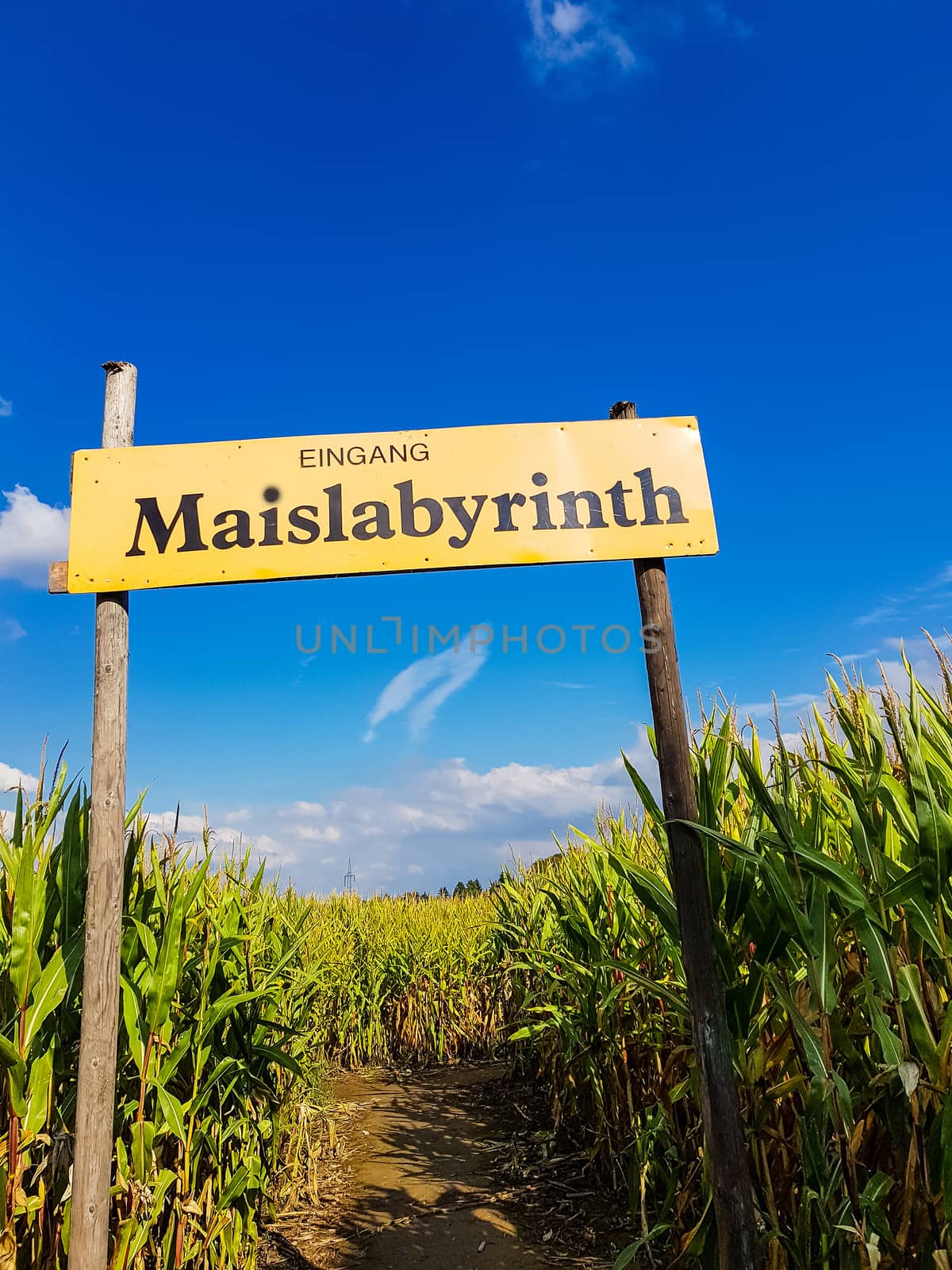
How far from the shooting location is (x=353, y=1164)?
214 inches

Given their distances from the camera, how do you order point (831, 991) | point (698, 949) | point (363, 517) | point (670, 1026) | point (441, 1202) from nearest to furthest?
point (831, 991)
point (698, 949)
point (363, 517)
point (670, 1026)
point (441, 1202)

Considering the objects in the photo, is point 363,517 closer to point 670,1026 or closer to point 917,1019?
point 917,1019

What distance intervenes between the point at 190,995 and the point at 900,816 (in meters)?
2.95

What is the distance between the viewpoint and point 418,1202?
4.74 meters

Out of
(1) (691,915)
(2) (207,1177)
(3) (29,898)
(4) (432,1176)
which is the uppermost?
(3) (29,898)

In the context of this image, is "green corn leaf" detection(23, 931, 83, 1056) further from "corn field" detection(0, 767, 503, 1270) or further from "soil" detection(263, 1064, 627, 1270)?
"soil" detection(263, 1064, 627, 1270)

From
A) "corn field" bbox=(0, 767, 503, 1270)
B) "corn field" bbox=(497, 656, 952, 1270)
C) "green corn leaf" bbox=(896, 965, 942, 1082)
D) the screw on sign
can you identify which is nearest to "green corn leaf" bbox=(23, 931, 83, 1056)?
"corn field" bbox=(0, 767, 503, 1270)

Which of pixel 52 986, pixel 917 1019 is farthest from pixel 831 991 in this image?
pixel 52 986

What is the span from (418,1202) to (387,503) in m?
4.23

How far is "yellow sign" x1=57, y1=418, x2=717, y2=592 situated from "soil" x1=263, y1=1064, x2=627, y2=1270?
3466 millimetres

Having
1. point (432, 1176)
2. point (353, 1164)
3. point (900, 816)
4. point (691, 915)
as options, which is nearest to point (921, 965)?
point (900, 816)

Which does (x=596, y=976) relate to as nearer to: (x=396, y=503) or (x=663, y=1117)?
(x=663, y=1117)

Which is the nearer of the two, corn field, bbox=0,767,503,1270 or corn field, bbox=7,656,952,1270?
corn field, bbox=7,656,952,1270

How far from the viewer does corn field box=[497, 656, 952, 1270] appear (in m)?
2.17
